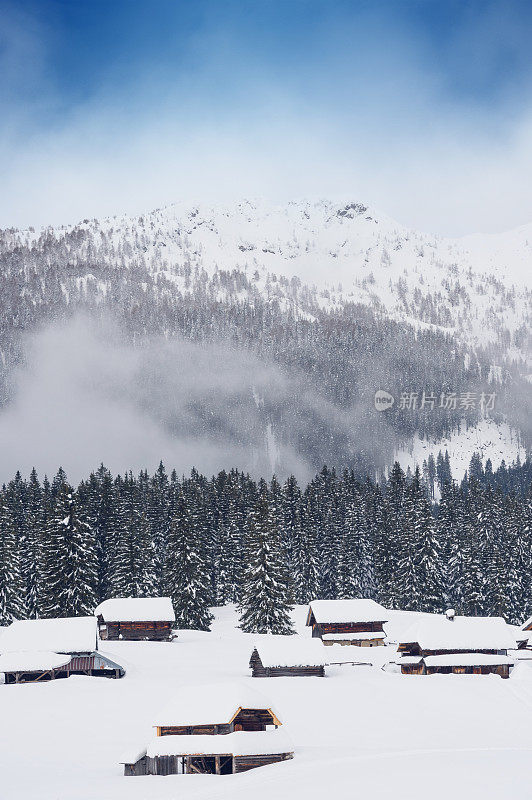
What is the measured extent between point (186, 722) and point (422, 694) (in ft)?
79.9

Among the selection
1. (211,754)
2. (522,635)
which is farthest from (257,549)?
(211,754)

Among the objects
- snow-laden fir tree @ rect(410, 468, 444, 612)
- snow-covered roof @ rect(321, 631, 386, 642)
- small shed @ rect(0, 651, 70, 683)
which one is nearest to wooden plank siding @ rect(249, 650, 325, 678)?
small shed @ rect(0, 651, 70, 683)

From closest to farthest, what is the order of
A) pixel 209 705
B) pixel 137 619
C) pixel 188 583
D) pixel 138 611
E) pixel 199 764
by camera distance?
pixel 199 764
pixel 209 705
pixel 137 619
pixel 138 611
pixel 188 583

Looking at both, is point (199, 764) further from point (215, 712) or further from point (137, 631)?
point (137, 631)

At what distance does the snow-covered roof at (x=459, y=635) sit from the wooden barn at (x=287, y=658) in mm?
8721

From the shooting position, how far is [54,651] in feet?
193

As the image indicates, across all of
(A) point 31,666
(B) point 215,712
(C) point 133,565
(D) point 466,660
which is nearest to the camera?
(B) point 215,712

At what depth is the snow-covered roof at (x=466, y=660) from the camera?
62781 millimetres

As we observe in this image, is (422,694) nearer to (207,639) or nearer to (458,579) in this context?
(207,639)

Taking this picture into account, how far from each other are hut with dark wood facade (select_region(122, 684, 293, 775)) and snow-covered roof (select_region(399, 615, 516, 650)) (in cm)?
3123

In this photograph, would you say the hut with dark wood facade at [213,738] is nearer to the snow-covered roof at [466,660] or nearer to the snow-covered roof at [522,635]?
the snow-covered roof at [466,660]

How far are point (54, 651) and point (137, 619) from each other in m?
14.9

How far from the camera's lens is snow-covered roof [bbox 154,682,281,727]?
34.6 metres

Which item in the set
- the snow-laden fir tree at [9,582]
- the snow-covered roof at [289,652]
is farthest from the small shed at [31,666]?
the snow-laden fir tree at [9,582]
